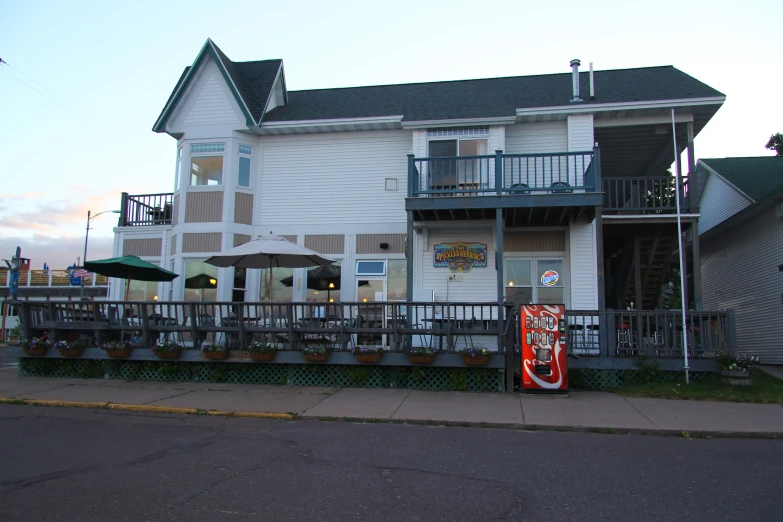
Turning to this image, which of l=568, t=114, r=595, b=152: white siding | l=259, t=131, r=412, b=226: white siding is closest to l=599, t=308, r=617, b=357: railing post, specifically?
l=568, t=114, r=595, b=152: white siding

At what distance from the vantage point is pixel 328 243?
1517cm

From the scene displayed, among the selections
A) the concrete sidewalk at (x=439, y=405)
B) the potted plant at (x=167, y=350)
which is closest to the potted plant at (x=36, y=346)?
the concrete sidewalk at (x=439, y=405)

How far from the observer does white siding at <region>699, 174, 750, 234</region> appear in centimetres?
1748

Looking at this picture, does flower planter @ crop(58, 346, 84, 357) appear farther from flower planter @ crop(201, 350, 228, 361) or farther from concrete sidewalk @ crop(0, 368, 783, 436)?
flower planter @ crop(201, 350, 228, 361)

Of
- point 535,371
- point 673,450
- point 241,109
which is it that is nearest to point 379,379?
point 535,371

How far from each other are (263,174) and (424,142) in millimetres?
4472

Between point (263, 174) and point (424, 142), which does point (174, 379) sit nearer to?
point (263, 174)

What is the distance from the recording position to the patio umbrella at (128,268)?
12516 millimetres

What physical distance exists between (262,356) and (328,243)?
15.8 feet

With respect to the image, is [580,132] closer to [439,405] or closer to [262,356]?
[439,405]

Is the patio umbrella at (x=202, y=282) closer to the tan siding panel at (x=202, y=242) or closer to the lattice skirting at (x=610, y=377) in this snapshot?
the tan siding panel at (x=202, y=242)

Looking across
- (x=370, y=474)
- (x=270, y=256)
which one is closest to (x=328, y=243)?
(x=270, y=256)

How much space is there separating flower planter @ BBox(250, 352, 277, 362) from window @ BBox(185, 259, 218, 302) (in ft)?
14.7

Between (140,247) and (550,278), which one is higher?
(140,247)
